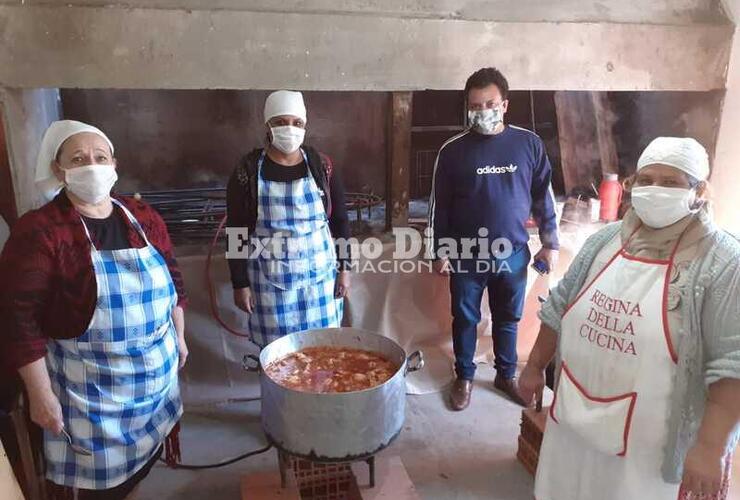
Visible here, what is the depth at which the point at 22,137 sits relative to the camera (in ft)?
8.79

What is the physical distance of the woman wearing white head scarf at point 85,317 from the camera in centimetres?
176

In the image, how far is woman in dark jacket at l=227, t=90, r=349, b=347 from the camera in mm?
2619

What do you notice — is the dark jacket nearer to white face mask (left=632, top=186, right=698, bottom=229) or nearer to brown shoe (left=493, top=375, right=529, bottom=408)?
brown shoe (left=493, top=375, right=529, bottom=408)

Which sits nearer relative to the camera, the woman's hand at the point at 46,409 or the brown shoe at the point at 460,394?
the woman's hand at the point at 46,409

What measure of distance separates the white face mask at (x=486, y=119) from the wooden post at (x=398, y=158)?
46 cm

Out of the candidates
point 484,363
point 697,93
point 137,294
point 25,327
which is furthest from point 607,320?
point 697,93

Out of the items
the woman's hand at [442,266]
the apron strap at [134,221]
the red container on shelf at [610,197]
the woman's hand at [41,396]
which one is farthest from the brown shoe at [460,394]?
the woman's hand at [41,396]

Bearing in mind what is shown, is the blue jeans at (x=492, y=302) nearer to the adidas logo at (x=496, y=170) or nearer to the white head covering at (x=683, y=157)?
the adidas logo at (x=496, y=170)

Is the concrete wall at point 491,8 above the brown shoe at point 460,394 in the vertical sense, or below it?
above

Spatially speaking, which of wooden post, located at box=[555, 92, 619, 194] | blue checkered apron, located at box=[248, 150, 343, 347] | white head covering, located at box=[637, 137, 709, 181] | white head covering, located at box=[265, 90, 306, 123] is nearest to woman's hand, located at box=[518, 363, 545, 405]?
white head covering, located at box=[637, 137, 709, 181]

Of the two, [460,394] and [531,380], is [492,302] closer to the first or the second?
[460,394]

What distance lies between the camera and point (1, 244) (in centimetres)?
245

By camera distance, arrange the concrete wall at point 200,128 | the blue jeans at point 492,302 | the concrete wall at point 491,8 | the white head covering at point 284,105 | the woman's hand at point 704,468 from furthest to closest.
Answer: the concrete wall at point 200,128
the blue jeans at point 492,302
the concrete wall at point 491,8
the white head covering at point 284,105
the woman's hand at point 704,468

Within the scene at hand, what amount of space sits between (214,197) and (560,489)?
104 inches
